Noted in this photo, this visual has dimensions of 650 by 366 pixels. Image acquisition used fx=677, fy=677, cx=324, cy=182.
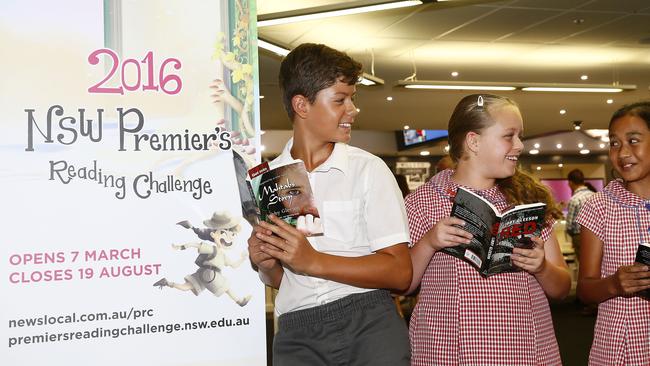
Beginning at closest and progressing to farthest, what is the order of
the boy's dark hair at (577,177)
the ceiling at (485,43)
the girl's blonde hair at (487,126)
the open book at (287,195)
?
the open book at (287,195), the girl's blonde hair at (487,126), the ceiling at (485,43), the boy's dark hair at (577,177)

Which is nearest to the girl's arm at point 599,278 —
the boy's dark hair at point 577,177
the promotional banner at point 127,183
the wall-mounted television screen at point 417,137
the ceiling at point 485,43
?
the promotional banner at point 127,183

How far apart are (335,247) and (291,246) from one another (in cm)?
17

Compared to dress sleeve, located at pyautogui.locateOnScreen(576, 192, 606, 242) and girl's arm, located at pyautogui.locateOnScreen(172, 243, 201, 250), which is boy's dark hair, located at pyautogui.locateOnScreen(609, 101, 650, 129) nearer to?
dress sleeve, located at pyautogui.locateOnScreen(576, 192, 606, 242)

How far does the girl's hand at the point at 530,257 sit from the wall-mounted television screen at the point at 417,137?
14927 mm

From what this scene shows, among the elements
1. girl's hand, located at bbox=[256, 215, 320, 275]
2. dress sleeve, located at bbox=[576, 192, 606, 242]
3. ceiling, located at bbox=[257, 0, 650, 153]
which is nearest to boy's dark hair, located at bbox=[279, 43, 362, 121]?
girl's hand, located at bbox=[256, 215, 320, 275]

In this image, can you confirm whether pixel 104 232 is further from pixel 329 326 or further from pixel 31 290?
pixel 329 326

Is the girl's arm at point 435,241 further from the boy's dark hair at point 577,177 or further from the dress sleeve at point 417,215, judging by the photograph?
the boy's dark hair at point 577,177

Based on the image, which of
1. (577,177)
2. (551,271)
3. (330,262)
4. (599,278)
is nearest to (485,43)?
(577,177)

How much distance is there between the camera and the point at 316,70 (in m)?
1.90

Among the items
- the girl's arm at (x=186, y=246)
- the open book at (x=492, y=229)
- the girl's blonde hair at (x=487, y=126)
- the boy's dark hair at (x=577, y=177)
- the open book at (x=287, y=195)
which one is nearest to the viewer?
the open book at (x=287, y=195)

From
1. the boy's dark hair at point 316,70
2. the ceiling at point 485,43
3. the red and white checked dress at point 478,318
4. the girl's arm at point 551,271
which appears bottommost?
the red and white checked dress at point 478,318

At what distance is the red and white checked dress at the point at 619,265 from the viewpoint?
89.2 inches

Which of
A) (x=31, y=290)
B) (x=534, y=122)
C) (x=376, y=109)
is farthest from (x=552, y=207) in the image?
(x=534, y=122)

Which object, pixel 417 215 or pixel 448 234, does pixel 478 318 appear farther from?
pixel 417 215
